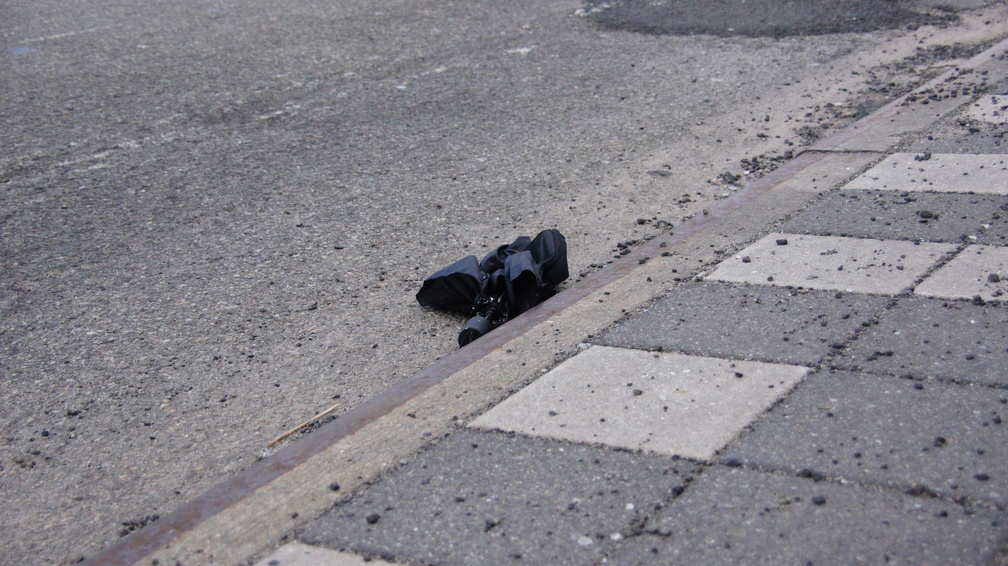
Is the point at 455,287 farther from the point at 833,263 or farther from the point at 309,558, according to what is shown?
the point at 309,558

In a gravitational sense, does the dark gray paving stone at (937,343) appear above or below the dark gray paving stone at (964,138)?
below

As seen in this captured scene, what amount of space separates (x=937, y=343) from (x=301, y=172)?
3942 mm

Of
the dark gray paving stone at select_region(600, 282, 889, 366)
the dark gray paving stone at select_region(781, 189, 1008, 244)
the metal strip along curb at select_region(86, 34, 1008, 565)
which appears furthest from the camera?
the dark gray paving stone at select_region(781, 189, 1008, 244)

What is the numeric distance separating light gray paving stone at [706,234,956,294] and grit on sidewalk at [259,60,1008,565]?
0.5 inches

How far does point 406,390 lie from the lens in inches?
132

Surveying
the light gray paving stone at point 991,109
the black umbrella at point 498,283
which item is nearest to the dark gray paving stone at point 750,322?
the black umbrella at point 498,283

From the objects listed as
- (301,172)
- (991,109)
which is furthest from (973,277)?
(301,172)

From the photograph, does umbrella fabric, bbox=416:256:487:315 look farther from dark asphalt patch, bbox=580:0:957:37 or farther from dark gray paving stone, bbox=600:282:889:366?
dark asphalt patch, bbox=580:0:957:37

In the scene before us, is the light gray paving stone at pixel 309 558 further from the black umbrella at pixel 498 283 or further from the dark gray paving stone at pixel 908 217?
the dark gray paving stone at pixel 908 217

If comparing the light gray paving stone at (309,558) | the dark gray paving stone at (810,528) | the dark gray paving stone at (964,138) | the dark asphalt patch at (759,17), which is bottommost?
the dark gray paving stone at (810,528)

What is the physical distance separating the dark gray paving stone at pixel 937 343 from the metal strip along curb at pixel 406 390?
1160 mm

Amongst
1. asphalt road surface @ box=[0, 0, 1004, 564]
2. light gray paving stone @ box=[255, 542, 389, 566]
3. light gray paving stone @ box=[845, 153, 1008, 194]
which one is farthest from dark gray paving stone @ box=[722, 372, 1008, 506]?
light gray paving stone @ box=[845, 153, 1008, 194]

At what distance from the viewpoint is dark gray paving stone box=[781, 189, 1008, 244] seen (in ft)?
13.7

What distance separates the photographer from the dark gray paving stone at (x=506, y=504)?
2430 mm
